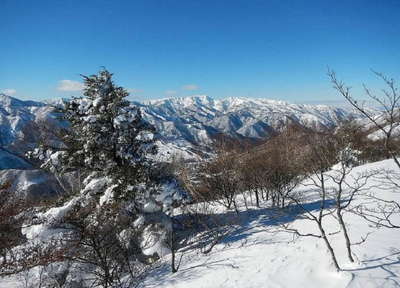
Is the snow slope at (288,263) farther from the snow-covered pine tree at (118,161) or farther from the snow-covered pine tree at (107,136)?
the snow-covered pine tree at (107,136)

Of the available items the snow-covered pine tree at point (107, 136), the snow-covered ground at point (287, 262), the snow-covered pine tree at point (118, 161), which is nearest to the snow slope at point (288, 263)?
the snow-covered ground at point (287, 262)

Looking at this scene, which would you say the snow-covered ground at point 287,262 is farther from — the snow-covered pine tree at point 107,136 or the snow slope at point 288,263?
the snow-covered pine tree at point 107,136

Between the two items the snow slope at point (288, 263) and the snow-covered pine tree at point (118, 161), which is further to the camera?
the snow-covered pine tree at point (118, 161)

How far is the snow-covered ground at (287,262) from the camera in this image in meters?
6.85

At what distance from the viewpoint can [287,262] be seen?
852cm

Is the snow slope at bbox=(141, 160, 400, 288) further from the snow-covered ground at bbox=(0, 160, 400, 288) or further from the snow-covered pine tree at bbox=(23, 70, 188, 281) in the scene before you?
the snow-covered pine tree at bbox=(23, 70, 188, 281)

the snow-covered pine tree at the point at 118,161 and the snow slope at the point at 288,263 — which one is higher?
the snow-covered pine tree at the point at 118,161

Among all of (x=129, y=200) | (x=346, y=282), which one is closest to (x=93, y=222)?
(x=129, y=200)

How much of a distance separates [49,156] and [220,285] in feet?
31.2

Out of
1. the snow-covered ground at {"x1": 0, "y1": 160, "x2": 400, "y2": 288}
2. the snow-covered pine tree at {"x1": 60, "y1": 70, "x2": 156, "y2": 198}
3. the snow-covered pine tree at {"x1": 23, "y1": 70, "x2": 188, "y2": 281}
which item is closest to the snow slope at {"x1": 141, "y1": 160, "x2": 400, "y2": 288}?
the snow-covered ground at {"x1": 0, "y1": 160, "x2": 400, "y2": 288}

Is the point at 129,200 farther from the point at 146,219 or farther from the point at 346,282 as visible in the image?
the point at 346,282

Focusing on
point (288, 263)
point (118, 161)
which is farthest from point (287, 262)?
point (118, 161)

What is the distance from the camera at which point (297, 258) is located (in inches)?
340

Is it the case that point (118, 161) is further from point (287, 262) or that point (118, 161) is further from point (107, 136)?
point (287, 262)
